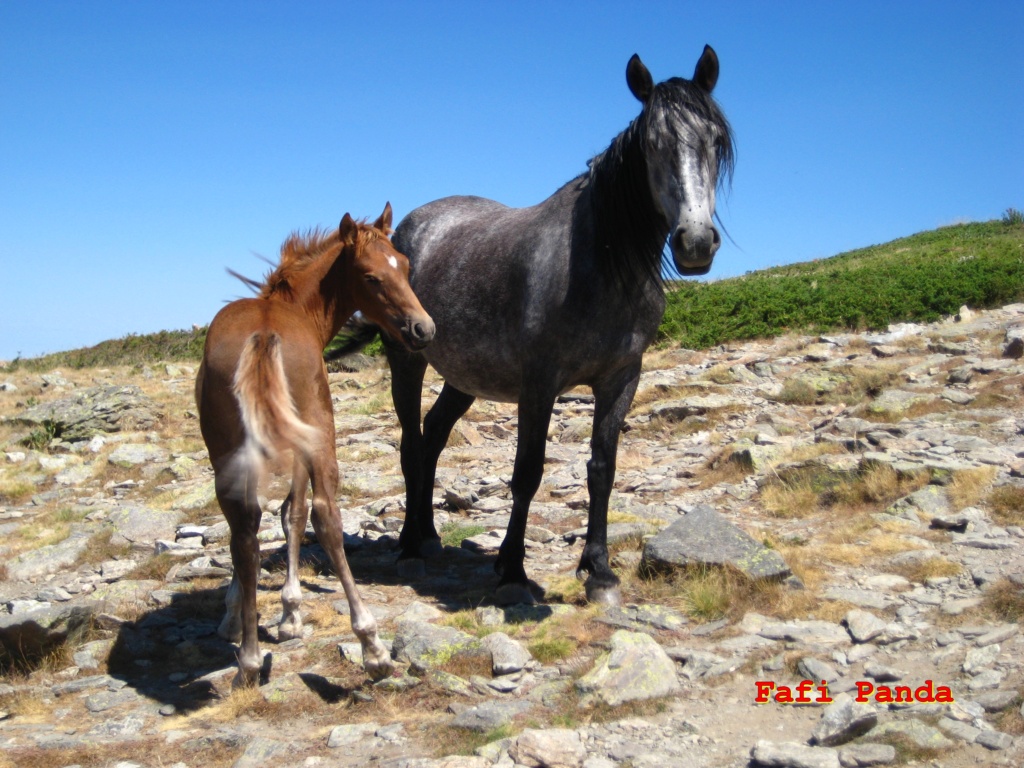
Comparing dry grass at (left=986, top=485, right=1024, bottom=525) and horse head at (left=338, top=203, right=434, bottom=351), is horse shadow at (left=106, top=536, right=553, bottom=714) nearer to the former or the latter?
horse head at (left=338, top=203, right=434, bottom=351)

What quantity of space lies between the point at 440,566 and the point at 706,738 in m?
3.38

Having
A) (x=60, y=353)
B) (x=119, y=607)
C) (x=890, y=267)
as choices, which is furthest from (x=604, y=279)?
(x=60, y=353)

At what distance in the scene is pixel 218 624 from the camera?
18.7 ft

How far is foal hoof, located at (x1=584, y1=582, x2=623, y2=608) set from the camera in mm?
5457

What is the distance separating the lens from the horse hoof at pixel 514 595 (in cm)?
556

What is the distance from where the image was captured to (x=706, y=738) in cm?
370

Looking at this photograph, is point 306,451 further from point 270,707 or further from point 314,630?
point 314,630

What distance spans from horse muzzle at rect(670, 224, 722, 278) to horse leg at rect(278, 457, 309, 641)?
2.38 metres

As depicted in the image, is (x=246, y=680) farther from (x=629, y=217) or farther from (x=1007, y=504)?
(x=1007, y=504)

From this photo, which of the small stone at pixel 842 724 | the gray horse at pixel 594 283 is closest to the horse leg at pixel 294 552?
the gray horse at pixel 594 283

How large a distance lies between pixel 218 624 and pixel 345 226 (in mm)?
2669

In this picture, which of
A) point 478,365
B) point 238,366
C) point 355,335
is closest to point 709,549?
point 478,365

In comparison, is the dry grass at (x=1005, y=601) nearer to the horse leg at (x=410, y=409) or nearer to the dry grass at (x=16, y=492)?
the horse leg at (x=410, y=409)

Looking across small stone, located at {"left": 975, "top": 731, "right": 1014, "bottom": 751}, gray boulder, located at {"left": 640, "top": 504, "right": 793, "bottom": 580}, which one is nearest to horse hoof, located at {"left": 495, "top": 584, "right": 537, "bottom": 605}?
gray boulder, located at {"left": 640, "top": 504, "right": 793, "bottom": 580}
